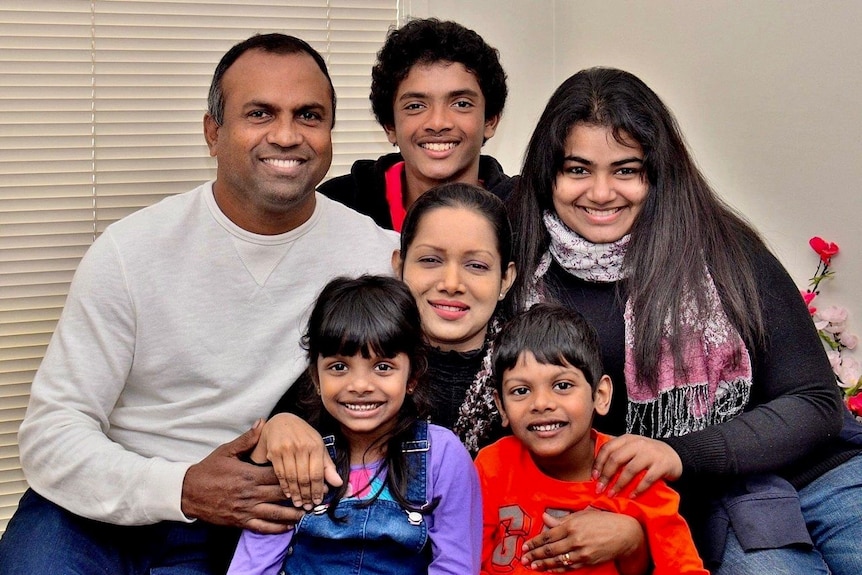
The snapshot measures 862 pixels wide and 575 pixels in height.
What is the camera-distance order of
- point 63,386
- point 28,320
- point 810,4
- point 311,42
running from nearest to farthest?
point 63,386, point 810,4, point 28,320, point 311,42

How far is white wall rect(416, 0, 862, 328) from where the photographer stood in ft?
8.68

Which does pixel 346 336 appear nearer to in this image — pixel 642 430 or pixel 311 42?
pixel 642 430

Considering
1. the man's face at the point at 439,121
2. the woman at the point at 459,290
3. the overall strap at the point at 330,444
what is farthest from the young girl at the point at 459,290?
the man's face at the point at 439,121

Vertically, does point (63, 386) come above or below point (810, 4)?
below

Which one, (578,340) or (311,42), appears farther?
(311,42)

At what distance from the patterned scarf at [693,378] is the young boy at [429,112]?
0.61 m

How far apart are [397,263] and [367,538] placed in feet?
2.11

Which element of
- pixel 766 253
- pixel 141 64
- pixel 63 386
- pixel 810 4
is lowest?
pixel 63 386

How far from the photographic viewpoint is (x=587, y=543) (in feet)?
6.09

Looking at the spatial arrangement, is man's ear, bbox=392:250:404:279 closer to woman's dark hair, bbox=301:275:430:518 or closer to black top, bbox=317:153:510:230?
woman's dark hair, bbox=301:275:430:518

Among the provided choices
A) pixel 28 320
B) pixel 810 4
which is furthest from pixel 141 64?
pixel 810 4

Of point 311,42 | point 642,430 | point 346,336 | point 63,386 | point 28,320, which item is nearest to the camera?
point 346,336

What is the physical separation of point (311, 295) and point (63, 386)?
55 centimetres

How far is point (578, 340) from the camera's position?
1.97 metres
